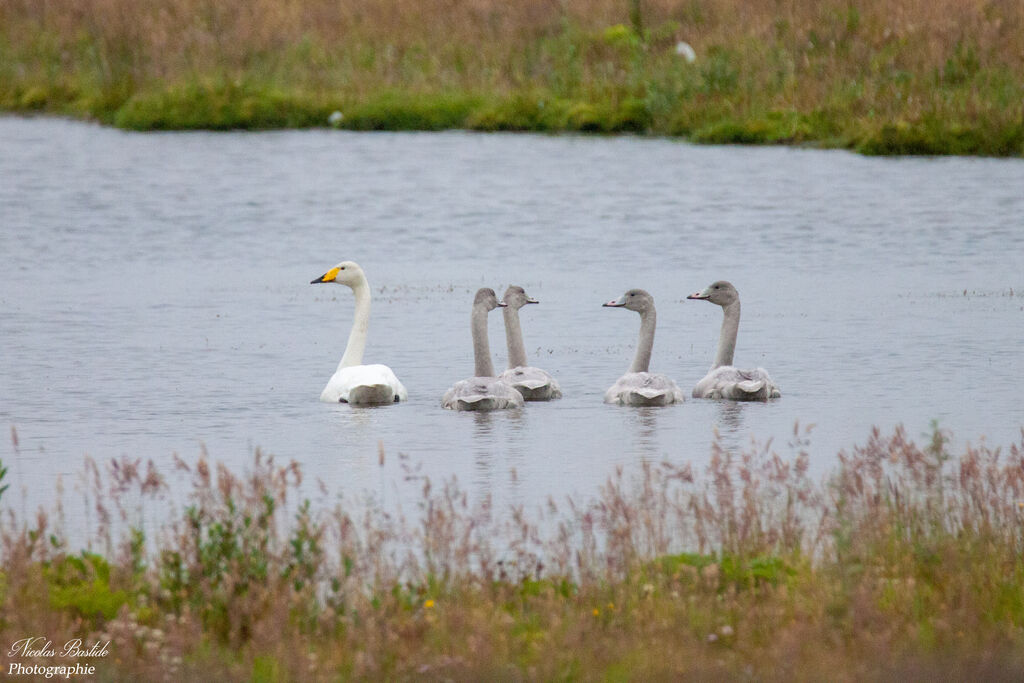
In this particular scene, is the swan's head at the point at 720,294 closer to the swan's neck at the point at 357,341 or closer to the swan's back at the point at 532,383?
the swan's back at the point at 532,383

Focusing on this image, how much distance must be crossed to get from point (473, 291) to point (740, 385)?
513 centimetres

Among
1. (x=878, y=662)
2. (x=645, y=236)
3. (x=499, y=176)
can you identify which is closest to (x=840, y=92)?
(x=499, y=176)

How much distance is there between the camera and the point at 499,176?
2341cm

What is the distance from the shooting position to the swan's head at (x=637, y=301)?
11.4 meters

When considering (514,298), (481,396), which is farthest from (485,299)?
(481,396)

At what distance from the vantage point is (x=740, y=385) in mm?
10352

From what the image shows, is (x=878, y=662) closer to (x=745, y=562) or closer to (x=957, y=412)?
(x=745, y=562)

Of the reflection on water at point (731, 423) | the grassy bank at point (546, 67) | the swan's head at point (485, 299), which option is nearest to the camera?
the reflection on water at point (731, 423)

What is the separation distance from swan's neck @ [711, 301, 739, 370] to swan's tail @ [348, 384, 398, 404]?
6.87 ft

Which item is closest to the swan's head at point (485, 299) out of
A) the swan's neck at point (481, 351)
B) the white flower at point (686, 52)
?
the swan's neck at point (481, 351)

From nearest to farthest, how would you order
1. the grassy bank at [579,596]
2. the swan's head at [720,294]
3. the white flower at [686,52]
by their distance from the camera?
1. the grassy bank at [579,596]
2. the swan's head at [720,294]
3. the white flower at [686,52]

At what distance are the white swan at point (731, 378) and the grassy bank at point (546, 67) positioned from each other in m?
12.9

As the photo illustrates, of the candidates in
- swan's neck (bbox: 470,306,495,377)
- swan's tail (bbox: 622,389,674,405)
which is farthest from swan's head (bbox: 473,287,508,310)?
swan's tail (bbox: 622,389,674,405)

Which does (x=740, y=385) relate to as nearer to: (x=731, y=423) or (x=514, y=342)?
(x=731, y=423)
